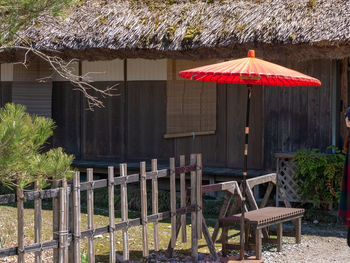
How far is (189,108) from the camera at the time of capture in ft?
37.1

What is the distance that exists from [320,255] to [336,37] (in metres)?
3.15

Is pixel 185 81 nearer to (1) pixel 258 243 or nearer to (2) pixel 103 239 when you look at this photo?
(2) pixel 103 239

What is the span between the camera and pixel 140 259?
23.0 feet

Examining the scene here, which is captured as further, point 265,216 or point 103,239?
point 103,239

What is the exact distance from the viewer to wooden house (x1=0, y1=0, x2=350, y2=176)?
9.64 meters

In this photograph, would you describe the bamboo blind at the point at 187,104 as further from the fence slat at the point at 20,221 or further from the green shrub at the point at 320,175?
the fence slat at the point at 20,221

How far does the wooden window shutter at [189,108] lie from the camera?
11195 millimetres

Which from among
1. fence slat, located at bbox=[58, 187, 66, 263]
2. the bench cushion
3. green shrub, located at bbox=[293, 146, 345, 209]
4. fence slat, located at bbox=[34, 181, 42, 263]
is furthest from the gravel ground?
fence slat, located at bbox=[34, 181, 42, 263]

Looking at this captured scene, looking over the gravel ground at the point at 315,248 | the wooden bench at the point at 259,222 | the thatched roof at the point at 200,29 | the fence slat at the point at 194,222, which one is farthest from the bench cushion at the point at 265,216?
the thatched roof at the point at 200,29

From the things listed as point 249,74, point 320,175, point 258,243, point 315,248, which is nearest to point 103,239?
point 258,243

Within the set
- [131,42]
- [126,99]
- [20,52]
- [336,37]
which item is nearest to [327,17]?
[336,37]

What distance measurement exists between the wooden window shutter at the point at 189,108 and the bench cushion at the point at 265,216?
3.65 meters

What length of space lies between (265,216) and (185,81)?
182 inches

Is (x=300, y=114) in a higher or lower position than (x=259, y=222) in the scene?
higher
